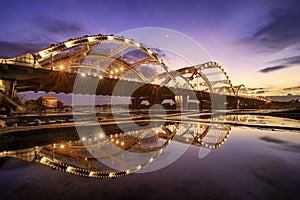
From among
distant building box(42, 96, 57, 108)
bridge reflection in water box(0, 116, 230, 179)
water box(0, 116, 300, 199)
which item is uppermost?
distant building box(42, 96, 57, 108)

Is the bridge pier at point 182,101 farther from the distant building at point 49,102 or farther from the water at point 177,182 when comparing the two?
the water at point 177,182

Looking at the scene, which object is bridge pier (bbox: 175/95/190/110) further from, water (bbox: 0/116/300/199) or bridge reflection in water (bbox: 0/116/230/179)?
water (bbox: 0/116/300/199)

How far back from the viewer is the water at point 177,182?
4434mm

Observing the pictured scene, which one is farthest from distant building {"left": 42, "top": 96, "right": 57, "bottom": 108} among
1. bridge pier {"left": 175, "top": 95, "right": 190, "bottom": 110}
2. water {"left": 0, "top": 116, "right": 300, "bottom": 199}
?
water {"left": 0, "top": 116, "right": 300, "bottom": 199}

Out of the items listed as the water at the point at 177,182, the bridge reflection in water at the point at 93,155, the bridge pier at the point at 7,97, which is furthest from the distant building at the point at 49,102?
the water at the point at 177,182

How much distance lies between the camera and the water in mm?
4434

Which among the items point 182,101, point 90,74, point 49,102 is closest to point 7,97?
point 90,74

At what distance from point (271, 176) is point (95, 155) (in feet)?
23.4

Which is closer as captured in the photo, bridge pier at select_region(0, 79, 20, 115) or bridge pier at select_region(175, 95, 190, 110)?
bridge pier at select_region(0, 79, 20, 115)

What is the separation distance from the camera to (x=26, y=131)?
1341cm

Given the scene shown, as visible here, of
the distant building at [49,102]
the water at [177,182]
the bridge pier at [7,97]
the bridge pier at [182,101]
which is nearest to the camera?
the water at [177,182]

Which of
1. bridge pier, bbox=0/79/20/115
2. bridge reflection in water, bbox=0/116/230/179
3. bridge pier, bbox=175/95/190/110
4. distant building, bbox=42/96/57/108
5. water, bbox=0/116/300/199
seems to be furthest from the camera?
distant building, bbox=42/96/57/108

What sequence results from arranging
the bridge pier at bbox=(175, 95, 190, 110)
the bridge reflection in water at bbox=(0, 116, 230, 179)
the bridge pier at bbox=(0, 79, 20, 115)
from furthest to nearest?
the bridge pier at bbox=(175, 95, 190, 110) → the bridge pier at bbox=(0, 79, 20, 115) → the bridge reflection in water at bbox=(0, 116, 230, 179)

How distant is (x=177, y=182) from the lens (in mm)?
5258
